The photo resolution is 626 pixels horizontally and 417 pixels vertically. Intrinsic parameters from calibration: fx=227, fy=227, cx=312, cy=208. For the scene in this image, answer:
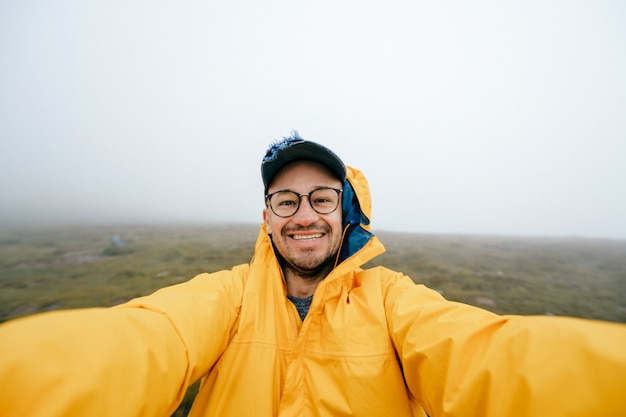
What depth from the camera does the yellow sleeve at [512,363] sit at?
1136mm

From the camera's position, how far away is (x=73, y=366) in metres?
1.26

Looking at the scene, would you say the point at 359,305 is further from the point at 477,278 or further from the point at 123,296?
the point at 477,278

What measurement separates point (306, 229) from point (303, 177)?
2.75 ft

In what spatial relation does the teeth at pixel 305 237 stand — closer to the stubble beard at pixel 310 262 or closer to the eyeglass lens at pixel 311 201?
the stubble beard at pixel 310 262

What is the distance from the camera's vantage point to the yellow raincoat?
46.4 inches

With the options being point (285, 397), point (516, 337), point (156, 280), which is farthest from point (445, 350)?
point (156, 280)

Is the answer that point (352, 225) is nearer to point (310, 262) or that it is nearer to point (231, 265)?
point (310, 262)

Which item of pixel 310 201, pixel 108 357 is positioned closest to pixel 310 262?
pixel 310 201

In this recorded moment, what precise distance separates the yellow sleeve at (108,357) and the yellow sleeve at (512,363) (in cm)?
203

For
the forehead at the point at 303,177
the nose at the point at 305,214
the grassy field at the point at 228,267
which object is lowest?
the grassy field at the point at 228,267

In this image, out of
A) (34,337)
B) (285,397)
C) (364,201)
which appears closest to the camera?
(34,337)

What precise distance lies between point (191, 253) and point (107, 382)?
2498 centimetres

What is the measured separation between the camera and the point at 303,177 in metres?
3.63

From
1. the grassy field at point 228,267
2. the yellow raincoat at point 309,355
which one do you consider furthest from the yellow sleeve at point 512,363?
the grassy field at point 228,267
